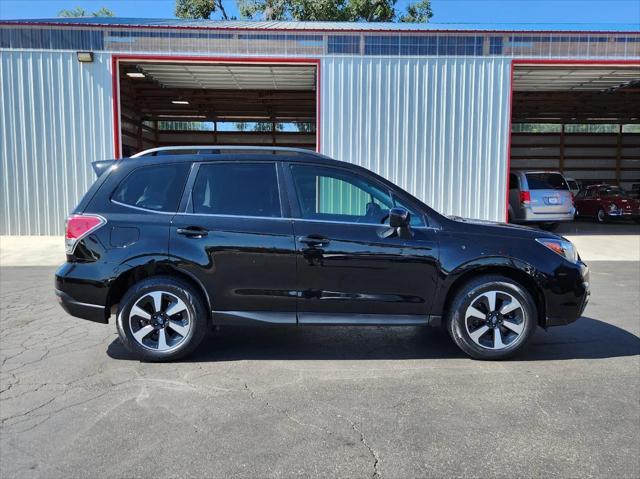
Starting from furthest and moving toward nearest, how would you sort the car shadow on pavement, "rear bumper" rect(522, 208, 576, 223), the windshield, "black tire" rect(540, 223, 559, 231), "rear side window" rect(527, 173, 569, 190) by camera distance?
the windshield
"black tire" rect(540, 223, 559, 231)
"rear side window" rect(527, 173, 569, 190)
"rear bumper" rect(522, 208, 576, 223)
the car shadow on pavement

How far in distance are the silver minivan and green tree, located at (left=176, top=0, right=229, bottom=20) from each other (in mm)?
28743

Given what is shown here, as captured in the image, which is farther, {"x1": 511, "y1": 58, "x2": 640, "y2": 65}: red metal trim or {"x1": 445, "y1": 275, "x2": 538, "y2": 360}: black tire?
{"x1": 511, "y1": 58, "x2": 640, "y2": 65}: red metal trim

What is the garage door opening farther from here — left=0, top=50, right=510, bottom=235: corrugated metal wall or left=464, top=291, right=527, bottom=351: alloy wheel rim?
left=464, top=291, right=527, bottom=351: alloy wheel rim

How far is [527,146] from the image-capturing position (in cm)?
2762

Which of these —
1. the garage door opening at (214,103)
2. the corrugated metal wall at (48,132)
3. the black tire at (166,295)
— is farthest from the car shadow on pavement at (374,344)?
the garage door opening at (214,103)

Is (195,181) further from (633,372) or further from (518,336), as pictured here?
(633,372)

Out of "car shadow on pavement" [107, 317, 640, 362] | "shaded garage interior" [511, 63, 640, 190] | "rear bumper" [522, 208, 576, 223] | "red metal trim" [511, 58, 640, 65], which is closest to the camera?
"car shadow on pavement" [107, 317, 640, 362]

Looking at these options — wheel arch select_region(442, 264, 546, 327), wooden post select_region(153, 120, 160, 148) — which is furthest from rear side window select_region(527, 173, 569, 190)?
wooden post select_region(153, 120, 160, 148)

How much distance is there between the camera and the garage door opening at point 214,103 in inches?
636

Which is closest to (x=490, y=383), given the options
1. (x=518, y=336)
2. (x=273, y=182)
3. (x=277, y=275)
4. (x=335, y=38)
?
(x=518, y=336)

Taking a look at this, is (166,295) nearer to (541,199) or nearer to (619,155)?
(541,199)

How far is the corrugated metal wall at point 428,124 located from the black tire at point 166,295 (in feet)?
31.5

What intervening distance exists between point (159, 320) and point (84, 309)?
668mm

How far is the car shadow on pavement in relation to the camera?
499 centimetres
